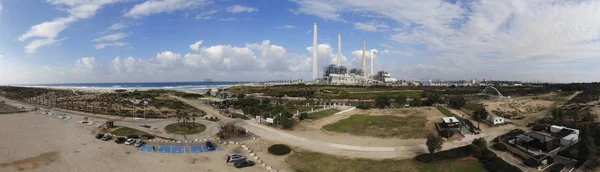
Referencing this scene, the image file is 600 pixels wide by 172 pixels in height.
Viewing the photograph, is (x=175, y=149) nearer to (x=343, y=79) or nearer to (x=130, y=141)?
(x=130, y=141)

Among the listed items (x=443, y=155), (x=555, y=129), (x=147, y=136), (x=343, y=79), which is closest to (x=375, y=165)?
(x=443, y=155)

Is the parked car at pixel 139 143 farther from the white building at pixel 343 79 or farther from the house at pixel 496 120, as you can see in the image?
the white building at pixel 343 79

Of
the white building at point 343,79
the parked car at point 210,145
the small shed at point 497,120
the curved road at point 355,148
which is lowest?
the curved road at point 355,148

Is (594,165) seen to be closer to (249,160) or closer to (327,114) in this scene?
(249,160)

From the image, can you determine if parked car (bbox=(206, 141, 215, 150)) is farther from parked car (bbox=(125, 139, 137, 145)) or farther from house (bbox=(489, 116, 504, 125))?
house (bbox=(489, 116, 504, 125))

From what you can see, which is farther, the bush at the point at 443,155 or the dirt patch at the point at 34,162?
the bush at the point at 443,155

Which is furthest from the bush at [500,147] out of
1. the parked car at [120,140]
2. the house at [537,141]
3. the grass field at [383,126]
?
the parked car at [120,140]

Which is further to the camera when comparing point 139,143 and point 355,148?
point 355,148

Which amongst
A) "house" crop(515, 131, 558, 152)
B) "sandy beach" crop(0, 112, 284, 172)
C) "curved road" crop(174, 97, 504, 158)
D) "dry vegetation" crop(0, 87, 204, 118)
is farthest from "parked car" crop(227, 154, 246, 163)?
"dry vegetation" crop(0, 87, 204, 118)
